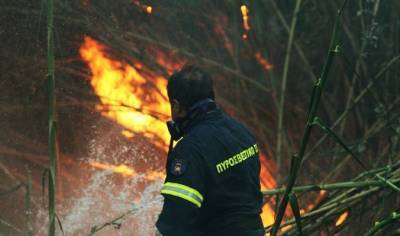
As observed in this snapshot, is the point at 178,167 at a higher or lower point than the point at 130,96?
lower

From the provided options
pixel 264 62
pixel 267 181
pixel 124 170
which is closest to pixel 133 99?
pixel 124 170

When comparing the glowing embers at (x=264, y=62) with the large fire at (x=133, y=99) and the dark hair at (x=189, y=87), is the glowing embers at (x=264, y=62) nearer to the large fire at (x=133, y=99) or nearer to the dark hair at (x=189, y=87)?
the large fire at (x=133, y=99)

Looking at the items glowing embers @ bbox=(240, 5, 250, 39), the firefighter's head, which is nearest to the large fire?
glowing embers @ bbox=(240, 5, 250, 39)

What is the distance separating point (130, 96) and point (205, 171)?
3.07 meters

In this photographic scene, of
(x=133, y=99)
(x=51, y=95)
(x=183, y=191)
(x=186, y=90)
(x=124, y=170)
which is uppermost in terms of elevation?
(x=133, y=99)

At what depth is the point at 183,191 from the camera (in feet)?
8.32

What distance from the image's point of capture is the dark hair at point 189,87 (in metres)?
2.77

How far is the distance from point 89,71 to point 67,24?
43 centimetres

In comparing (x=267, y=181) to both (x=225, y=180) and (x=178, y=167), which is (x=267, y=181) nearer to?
(x=225, y=180)

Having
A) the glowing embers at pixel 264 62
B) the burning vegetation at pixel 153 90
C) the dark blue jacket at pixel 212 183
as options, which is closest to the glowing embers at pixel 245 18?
the burning vegetation at pixel 153 90

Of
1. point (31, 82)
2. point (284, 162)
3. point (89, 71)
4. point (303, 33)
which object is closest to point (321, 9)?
point (303, 33)

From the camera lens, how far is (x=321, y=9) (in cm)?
561

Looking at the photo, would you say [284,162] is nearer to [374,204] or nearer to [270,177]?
[270,177]

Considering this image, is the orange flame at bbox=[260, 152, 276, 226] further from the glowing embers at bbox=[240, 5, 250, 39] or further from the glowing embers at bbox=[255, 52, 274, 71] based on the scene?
the glowing embers at bbox=[240, 5, 250, 39]
